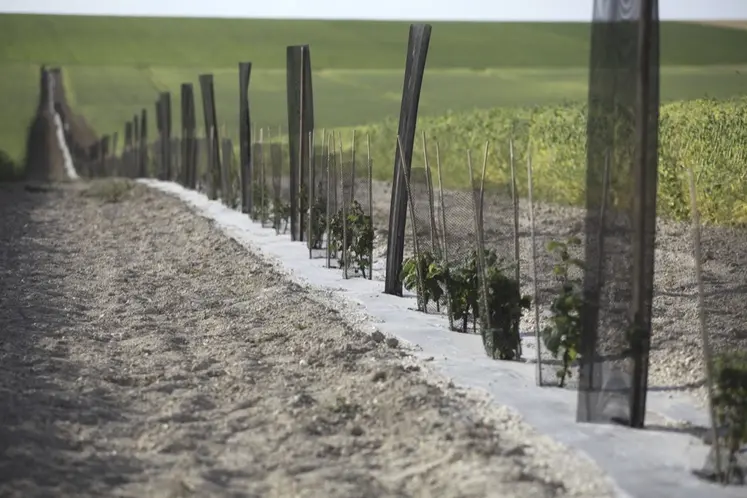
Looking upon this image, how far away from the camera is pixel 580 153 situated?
1809 centimetres

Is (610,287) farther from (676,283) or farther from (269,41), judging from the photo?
(269,41)

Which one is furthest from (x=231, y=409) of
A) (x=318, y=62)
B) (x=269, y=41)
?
(x=269, y=41)

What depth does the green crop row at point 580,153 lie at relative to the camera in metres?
14.1

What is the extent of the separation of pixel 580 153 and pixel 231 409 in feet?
40.1

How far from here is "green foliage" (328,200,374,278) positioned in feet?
37.5

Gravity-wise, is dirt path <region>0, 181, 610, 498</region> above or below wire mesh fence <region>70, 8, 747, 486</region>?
below

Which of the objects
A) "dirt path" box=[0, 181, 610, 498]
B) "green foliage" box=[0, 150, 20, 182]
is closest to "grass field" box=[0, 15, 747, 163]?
"green foliage" box=[0, 150, 20, 182]

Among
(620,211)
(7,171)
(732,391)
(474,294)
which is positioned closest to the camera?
(732,391)

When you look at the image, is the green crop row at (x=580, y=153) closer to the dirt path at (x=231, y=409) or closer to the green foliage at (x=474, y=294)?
the green foliage at (x=474, y=294)

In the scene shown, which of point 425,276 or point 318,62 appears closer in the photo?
point 425,276

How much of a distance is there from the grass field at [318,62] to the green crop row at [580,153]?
18.4 m

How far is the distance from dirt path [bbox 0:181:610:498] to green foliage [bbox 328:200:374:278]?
749mm

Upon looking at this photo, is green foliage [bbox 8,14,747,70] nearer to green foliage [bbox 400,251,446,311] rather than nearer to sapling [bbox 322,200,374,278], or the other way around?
sapling [bbox 322,200,374,278]

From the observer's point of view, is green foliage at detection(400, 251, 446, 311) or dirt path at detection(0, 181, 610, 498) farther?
green foliage at detection(400, 251, 446, 311)
